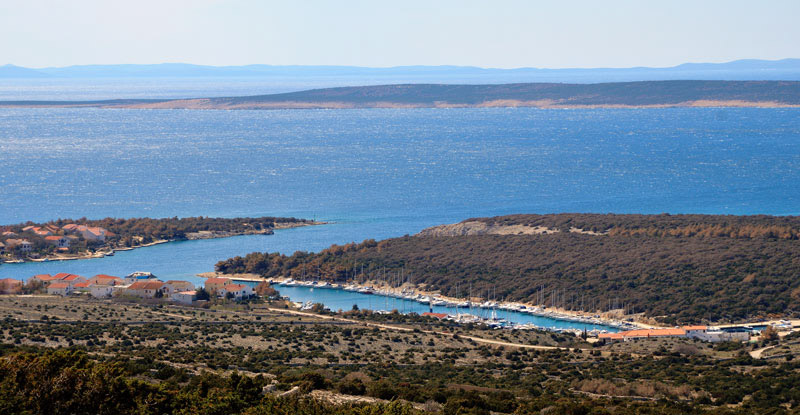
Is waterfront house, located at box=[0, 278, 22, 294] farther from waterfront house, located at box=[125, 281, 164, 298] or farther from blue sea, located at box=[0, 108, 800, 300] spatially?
blue sea, located at box=[0, 108, 800, 300]

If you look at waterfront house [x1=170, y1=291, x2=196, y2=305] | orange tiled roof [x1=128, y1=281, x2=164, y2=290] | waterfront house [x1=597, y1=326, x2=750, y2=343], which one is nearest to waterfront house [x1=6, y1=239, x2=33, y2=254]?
orange tiled roof [x1=128, y1=281, x2=164, y2=290]

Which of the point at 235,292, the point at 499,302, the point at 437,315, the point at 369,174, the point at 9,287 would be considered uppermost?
the point at 9,287

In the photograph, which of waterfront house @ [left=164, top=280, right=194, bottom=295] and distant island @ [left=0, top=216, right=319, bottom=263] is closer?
waterfront house @ [left=164, top=280, right=194, bottom=295]

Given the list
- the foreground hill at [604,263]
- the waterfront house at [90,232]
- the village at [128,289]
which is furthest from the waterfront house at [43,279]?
the waterfront house at [90,232]

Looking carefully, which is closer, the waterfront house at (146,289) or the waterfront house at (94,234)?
the waterfront house at (146,289)

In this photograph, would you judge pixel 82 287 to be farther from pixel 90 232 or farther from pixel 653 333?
pixel 653 333

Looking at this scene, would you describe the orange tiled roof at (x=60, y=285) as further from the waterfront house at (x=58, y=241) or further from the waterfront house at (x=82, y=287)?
the waterfront house at (x=58, y=241)

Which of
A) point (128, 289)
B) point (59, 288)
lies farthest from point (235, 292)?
point (59, 288)
